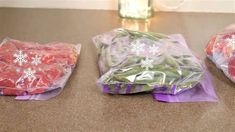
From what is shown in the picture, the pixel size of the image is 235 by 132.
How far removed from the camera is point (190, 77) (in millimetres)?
685

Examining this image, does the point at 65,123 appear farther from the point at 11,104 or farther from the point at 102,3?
the point at 102,3

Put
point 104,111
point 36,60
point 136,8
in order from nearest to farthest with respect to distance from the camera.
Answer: point 104,111 < point 36,60 < point 136,8

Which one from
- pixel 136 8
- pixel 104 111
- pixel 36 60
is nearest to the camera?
pixel 104 111

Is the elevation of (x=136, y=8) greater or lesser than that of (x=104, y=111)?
greater

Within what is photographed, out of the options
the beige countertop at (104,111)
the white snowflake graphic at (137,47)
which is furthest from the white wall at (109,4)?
the white snowflake graphic at (137,47)

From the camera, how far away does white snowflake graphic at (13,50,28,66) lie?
0.73m

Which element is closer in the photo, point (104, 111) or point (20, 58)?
point (104, 111)

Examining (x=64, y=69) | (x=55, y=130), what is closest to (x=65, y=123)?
(x=55, y=130)

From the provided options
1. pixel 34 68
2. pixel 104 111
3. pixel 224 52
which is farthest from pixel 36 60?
pixel 224 52

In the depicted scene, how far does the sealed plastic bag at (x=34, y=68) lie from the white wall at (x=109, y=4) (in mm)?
371

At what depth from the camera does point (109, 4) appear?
1.18 meters

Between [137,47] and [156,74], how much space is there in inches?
4.6

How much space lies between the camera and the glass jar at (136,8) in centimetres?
110

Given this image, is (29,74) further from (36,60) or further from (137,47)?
(137,47)
